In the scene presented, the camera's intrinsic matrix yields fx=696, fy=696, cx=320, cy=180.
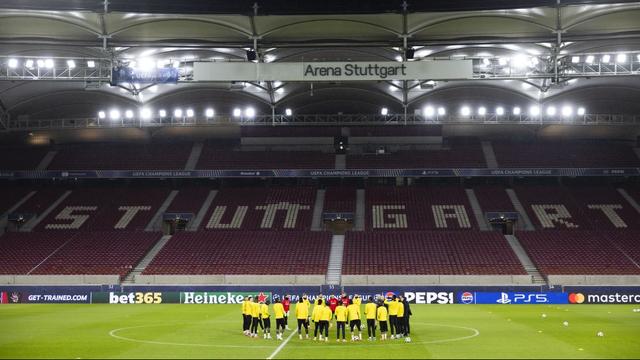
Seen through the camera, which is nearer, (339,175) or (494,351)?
(494,351)

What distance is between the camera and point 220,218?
60875mm

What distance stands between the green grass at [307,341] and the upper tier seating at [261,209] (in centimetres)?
1984

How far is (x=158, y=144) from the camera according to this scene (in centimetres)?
6844

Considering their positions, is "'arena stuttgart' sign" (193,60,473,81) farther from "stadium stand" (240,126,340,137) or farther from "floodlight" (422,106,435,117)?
"stadium stand" (240,126,340,137)

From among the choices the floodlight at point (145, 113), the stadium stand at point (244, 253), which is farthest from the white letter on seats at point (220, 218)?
the floodlight at point (145, 113)

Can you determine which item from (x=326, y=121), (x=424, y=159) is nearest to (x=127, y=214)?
(x=326, y=121)

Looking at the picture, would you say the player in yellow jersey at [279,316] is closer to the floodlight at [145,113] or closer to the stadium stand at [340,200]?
the stadium stand at [340,200]

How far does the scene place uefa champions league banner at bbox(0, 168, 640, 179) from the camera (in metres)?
60.9

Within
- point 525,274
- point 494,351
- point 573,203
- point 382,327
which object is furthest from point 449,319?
point 573,203

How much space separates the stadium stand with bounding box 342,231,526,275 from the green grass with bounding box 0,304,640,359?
33.6ft

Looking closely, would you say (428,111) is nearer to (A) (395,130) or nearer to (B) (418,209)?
(A) (395,130)

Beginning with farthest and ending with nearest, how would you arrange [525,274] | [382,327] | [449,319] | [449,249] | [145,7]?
[449,249] < [525,274] < [145,7] < [449,319] < [382,327]

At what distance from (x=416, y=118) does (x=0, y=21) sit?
33.0m

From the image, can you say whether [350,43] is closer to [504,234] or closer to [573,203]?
[504,234]
